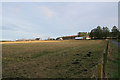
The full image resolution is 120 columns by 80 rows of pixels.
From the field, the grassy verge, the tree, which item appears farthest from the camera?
the tree

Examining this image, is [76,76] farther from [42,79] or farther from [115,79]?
[115,79]

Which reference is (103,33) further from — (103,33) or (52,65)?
(52,65)

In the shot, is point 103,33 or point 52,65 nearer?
point 52,65

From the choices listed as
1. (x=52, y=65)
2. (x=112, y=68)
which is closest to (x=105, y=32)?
(x=112, y=68)

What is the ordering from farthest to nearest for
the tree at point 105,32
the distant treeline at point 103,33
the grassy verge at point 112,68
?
1. the tree at point 105,32
2. the distant treeline at point 103,33
3. the grassy verge at point 112,68

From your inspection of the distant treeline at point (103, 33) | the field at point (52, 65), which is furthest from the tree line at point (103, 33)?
A: the field at point (52, 65)

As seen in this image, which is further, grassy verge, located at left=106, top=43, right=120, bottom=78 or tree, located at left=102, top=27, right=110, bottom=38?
tree, located at left=102, top=27, right=110, bottom=38

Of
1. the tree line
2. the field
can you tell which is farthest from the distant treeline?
the field

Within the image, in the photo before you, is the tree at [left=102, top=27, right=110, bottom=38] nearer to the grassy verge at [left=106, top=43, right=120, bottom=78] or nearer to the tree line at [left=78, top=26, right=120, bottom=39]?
the tree line at [left=78, top=26, right=120, bottom=39]

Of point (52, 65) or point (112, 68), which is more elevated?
point (52, 65)

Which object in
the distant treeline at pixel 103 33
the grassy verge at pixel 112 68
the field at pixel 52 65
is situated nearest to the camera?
the field at pixel 52 65

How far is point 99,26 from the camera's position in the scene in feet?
323

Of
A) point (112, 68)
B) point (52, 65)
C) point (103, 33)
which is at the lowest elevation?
point (112, 68)

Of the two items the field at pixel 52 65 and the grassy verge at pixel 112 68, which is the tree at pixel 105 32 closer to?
the field at pixel 52 65
